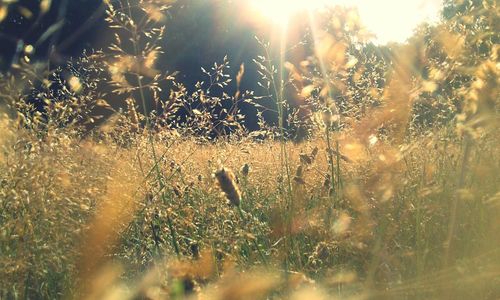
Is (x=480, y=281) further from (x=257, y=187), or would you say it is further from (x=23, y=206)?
(x=23, y=206)

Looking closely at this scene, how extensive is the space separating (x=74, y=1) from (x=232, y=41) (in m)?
5.14

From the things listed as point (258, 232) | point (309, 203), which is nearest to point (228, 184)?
point (258, 232)

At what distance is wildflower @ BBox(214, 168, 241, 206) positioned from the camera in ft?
4.28

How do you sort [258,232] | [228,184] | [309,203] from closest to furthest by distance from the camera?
[228,184]
[258,232]
[309,203]

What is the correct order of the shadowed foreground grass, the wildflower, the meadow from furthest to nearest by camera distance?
the shadowed foreground grass < the meadow < the wildflower

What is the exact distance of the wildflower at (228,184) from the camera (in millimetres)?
1305

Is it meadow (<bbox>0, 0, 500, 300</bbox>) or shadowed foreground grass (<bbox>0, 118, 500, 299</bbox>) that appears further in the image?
shadowed foreground grass (<bbox>0, 118, 500, 299</bbox>)

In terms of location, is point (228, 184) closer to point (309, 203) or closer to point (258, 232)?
point (258, 232)

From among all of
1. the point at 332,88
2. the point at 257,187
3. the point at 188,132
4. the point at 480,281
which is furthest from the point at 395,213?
the point at 188,132

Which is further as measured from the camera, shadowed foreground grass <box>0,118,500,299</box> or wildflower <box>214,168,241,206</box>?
shadowed foreground grass <box>0,118,500,299</box>

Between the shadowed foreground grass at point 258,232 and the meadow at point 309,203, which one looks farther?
the shadowed foreground grass at point 258,232

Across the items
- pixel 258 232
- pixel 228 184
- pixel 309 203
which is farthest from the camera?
pixel 309 203

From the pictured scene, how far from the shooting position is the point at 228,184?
4.33ft

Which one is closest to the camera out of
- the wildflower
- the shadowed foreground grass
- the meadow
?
the wildflower
